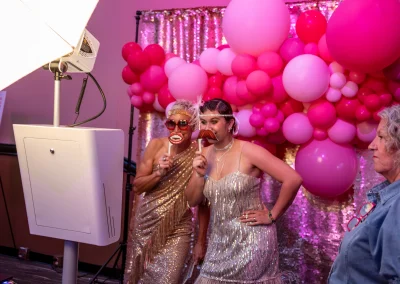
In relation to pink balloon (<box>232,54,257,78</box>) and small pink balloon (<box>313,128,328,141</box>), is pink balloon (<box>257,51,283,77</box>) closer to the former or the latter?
pink balloon (<box>232,54,257,78</box>)

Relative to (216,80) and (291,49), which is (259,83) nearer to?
(291,49)

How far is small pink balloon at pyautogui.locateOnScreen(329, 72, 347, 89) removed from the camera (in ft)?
9.38

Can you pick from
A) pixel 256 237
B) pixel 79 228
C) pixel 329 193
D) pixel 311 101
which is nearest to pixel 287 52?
pixel 311 101

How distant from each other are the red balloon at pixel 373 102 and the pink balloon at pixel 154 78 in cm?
147

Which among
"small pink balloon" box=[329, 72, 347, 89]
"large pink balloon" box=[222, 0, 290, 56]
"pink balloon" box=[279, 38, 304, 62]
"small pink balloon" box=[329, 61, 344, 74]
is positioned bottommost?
"small pink balloon" box=[329, 72, 347, 89]

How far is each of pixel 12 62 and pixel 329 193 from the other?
222 cm

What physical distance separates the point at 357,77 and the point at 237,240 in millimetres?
1191

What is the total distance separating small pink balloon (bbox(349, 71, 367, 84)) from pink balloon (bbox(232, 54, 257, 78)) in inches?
23.3

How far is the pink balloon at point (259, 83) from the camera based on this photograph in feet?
9.66

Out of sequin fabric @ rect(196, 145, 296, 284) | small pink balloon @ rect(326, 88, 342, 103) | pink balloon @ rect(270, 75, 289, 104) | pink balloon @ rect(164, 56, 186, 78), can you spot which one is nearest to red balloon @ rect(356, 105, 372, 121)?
small pink balloon @ rect(326, 88, 342, 103)

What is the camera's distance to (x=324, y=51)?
9.54 ft

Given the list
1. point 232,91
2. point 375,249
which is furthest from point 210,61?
point 375,249

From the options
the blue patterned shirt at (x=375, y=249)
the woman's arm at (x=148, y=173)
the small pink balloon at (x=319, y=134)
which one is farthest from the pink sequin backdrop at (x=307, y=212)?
the blue patterned shirt at (x=375, y=249)

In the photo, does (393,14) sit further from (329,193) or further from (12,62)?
(12,62)
